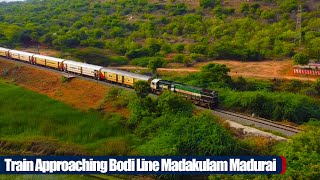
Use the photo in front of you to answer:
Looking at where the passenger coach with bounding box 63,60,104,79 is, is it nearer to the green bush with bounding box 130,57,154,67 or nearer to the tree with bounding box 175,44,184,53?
the green bush with bounding box 130,57,154,67

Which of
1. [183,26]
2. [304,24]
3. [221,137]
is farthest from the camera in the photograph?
[183,26]

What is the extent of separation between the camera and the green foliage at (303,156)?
2331cm

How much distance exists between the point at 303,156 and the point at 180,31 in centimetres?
7407

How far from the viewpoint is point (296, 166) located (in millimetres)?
24734

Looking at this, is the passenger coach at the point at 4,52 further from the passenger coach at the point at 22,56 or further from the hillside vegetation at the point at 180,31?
the hillside vegetation at the point at 180,31

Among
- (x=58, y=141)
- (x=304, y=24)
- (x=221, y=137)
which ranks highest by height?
(x=304, y=24)

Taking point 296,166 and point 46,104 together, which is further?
point 46,104

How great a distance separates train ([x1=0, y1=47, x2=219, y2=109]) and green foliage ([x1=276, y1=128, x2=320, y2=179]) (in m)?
13.3

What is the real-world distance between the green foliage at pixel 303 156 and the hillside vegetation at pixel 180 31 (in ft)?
132

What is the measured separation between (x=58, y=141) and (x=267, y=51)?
51216mm

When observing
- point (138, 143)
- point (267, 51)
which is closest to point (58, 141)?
point (138, 143)

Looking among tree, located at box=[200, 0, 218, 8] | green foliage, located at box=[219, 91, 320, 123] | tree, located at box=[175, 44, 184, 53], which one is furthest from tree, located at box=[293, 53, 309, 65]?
tree, located at box=[200, 0, 218, 8]

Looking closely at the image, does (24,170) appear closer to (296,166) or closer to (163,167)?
(163,167)

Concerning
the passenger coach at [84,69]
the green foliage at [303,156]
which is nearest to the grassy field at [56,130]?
the passenger coach at [84,69]
